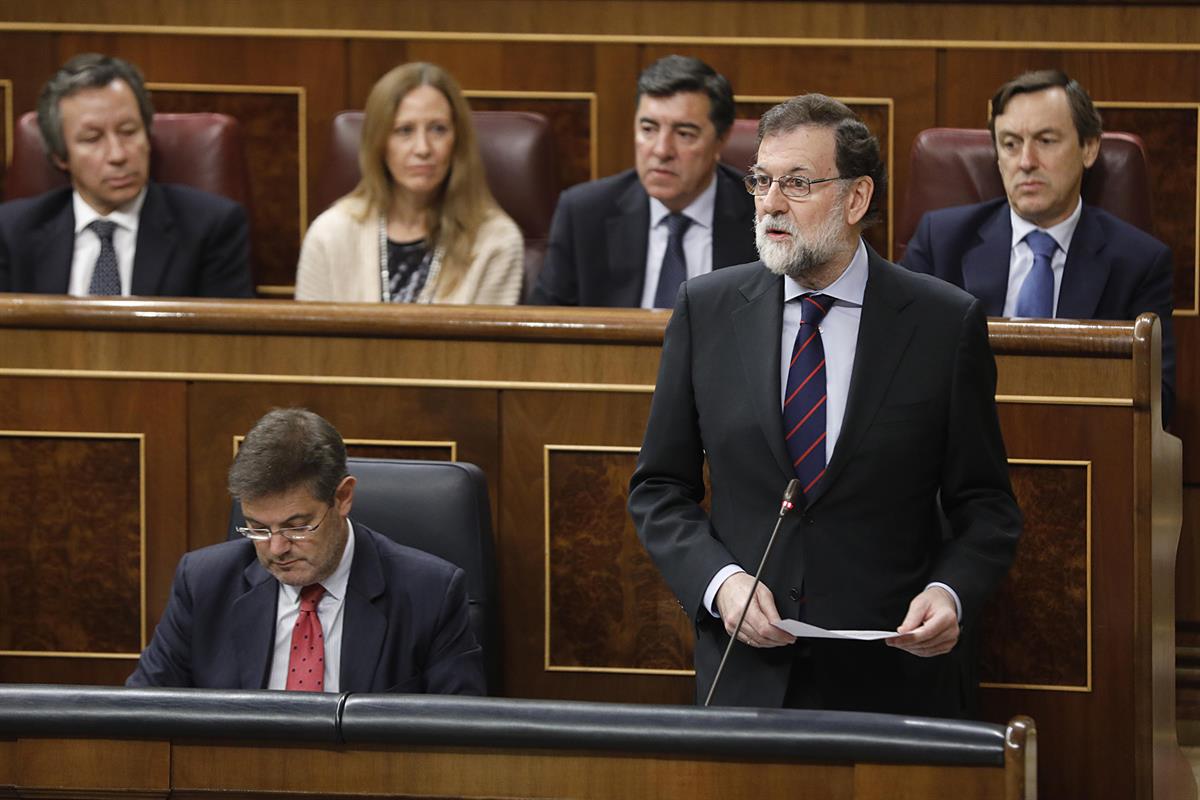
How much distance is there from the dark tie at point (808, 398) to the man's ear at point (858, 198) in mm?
67

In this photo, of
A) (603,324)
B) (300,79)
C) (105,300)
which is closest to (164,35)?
(300,79)

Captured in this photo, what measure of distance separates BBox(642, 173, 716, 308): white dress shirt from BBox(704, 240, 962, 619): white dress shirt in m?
0.82

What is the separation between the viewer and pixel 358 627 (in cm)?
154

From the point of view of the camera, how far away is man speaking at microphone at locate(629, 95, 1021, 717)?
1293 mm

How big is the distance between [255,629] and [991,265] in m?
0.99

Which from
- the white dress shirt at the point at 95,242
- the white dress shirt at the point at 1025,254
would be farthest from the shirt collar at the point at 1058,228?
the white dress shirt at the point at 95,242

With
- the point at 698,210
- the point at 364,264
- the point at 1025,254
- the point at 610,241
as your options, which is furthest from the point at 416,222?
the point at 1025,254

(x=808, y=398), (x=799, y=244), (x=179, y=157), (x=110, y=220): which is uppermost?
(x=179, y=157)

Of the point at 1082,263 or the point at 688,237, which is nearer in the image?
the point at 1082,263

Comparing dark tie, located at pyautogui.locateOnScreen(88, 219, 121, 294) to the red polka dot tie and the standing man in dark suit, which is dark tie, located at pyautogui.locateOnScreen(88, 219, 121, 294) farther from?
the red polka dot tie

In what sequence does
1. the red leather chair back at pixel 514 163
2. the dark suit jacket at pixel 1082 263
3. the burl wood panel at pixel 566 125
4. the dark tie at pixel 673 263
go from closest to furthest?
the dark suit jacket at pixel 1082 263 < the dark tie at pixel 673 263 < the red leather chair back at pixel 514 163 < the burl wood panel at pixel 566 125

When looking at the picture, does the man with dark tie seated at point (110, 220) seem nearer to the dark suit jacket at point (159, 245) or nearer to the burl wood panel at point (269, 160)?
the dark suit jacket at point (159, 245)

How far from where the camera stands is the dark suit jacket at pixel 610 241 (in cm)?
214

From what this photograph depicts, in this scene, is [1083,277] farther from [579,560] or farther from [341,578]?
[341,578]
